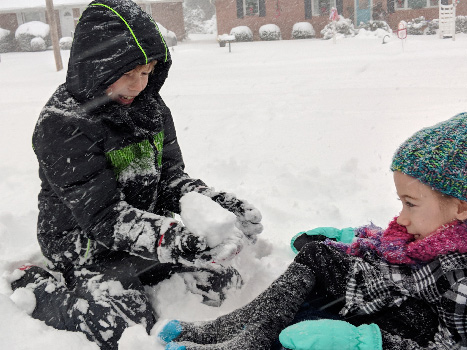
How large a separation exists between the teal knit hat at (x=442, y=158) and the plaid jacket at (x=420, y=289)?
260 mm

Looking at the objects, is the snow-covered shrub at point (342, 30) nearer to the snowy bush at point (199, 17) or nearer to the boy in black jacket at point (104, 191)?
the boy in black jacket at point (104, 191)

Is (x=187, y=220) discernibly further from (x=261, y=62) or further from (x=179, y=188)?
(x=261, y=62)

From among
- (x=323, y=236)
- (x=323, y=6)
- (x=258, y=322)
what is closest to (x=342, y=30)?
(x=323, y=6)

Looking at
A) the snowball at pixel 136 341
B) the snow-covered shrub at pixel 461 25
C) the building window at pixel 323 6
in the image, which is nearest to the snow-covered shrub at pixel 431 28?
the snow-covered shrub at pixel 461 25

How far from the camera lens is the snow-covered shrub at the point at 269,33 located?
789 inches

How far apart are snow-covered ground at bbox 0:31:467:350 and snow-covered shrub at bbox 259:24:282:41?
38.2 feet

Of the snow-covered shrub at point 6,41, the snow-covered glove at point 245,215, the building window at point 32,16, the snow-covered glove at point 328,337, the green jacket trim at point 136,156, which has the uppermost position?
the building window at point 32,16

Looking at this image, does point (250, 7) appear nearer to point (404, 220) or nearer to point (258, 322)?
point (404, 220)

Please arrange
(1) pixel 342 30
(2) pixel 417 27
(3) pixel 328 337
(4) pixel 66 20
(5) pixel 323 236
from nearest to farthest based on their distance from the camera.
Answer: (3) pixel 328 337
(5) pixel 323 236
(2) pixel 417 27
(1) pixel 342 30
(4) pixel 66 20

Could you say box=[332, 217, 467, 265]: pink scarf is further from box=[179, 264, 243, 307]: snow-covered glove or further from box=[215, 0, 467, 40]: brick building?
box=[215, 0, 467, 40]: brick building

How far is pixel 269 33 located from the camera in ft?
65.7

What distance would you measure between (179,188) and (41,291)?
0.88 metres

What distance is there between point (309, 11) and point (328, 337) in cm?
2107

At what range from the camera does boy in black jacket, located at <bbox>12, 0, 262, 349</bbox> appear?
2080mm
